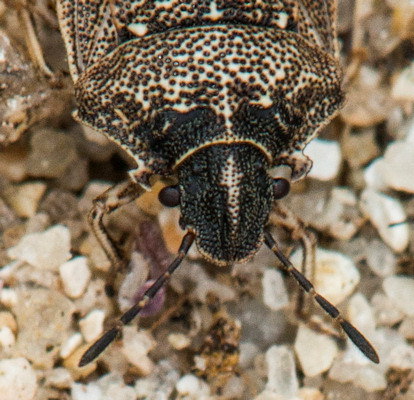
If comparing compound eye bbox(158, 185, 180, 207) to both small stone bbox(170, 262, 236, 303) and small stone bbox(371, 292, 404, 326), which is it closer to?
small stone bbox(170, 262, 236, 303)

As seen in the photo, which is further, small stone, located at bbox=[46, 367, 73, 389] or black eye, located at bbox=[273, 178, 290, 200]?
small stone, located at bbox=[46, 367, 73, 389]

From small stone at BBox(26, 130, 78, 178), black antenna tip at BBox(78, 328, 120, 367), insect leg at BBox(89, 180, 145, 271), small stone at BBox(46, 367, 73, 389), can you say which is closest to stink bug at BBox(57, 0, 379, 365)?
black antenna tip at BBox(78, 328, 120, 367)

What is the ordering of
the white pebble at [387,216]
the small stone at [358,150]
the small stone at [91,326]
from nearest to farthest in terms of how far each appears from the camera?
the small stone at [91,326], the white pebble at [387,216], the small stone at [358,150]

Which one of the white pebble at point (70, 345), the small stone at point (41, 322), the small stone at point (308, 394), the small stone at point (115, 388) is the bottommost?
the small stone at point (308, 394)

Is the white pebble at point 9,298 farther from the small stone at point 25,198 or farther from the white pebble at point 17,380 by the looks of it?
the small stone at point 25,198

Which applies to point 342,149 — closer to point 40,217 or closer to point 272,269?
point 272,269

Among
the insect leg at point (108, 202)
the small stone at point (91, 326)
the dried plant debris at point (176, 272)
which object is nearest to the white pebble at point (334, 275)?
the dried plant debris at point (176, 272)
